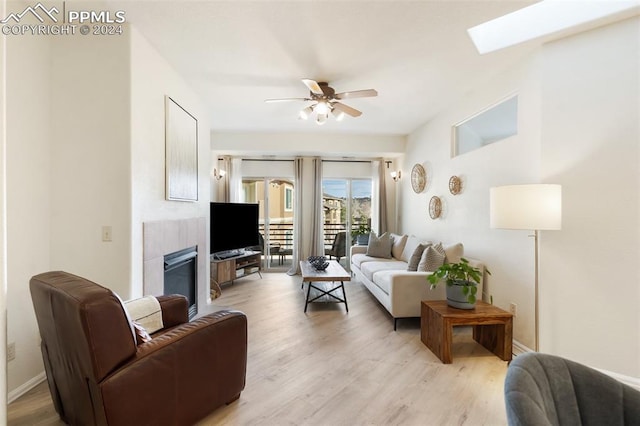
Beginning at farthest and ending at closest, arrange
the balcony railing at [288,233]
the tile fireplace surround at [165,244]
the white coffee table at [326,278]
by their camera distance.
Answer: the balcony railing at [288,233] → the white coffee table at [326,278] → the tile fireplace surround at [165,244]

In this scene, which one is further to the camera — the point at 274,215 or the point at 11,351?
the point at 274,215

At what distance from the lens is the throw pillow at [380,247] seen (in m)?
5.09

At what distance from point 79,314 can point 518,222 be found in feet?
8.93

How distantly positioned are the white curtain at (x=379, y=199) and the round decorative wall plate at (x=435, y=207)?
167 centimetres

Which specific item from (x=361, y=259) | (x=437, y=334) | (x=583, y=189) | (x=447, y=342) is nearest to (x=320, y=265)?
(x=361, y=259)

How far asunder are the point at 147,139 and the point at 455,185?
3.59 metres

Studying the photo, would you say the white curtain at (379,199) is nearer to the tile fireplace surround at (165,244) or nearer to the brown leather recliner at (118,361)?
the tile fireplace surround at (165,244)

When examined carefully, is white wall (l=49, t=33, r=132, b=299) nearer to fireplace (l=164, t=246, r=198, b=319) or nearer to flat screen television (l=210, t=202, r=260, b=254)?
fireplace (l=164, t=246, r=198, b=319)

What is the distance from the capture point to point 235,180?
19.6 feet

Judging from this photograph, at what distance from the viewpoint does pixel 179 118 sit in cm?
305

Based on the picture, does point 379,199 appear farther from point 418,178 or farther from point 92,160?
point 92,160

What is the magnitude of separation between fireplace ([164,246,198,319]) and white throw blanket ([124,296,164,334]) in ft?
2.49

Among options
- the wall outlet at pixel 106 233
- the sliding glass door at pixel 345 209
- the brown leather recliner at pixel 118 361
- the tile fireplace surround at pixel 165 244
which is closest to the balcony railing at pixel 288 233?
the sliding glass door at pixel 345 209

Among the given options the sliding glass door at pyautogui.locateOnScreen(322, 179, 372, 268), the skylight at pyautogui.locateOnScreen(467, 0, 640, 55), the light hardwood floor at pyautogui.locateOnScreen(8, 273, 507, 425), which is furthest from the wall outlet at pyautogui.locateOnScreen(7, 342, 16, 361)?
the sliding glass door at pyautogui.locateOnScreen(322, 179, 372, 268)
